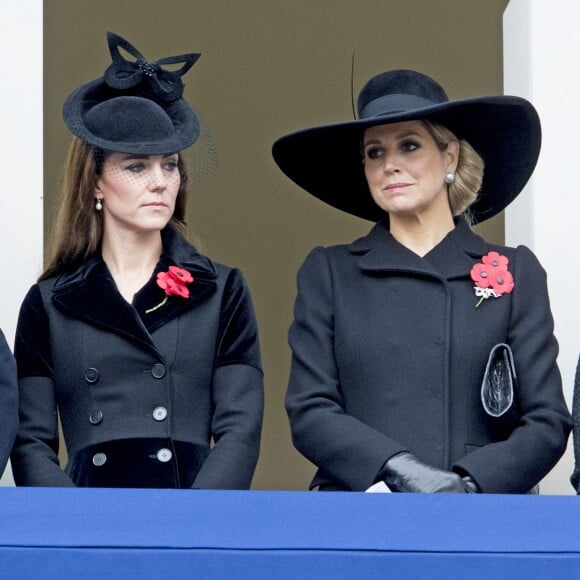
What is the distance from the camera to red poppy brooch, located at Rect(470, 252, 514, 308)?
15.7ft

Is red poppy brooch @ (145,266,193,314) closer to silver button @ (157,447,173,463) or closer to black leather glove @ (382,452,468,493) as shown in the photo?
silver button @ (157,447,173,463)

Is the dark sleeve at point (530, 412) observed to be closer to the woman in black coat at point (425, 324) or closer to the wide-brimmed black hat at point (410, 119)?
the woman in black coat at point (425, 324)

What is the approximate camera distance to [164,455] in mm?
4773

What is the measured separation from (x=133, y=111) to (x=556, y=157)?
1.52m

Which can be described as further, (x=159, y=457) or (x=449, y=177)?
(x=449, y=177)

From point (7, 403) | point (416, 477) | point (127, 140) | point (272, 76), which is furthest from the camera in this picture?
point (272, 76)

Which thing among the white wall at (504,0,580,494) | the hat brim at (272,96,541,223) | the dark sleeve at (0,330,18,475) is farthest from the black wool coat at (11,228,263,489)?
the white wall at (504,0,580,494)

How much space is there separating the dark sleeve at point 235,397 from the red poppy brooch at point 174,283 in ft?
0.37

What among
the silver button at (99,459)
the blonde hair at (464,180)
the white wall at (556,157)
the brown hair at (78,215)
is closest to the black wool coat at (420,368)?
the blonde hair at (464,180)

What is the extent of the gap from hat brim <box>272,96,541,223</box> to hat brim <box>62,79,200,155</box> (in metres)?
0.25

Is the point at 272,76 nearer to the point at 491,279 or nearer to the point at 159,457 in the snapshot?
the point at 491,279

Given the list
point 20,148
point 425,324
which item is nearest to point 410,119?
point 425,324

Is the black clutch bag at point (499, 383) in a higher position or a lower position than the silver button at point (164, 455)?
higher

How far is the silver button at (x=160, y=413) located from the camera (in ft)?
15.8
